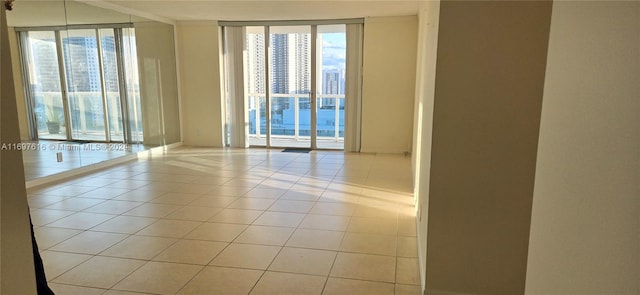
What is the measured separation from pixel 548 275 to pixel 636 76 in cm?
51

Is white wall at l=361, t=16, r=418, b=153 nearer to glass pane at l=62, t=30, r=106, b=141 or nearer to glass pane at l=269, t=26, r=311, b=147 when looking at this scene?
glass pane at l=269, t=26, r=311, b=147

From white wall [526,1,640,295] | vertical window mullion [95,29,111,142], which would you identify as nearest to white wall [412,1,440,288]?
white wall [526,1,640,295]

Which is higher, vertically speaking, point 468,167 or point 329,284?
point 468,167

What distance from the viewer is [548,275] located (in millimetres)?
893

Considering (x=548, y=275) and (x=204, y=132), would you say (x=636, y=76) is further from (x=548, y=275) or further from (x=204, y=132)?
(x=204, y=132)

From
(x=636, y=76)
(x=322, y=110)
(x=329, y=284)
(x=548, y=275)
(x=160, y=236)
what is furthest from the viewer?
(x=322, y=110)

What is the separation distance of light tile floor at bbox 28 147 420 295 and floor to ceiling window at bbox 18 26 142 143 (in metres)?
0.86

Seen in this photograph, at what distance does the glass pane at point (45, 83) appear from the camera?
189 inches

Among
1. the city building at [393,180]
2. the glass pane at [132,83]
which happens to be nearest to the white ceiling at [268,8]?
the city building at [393,180]

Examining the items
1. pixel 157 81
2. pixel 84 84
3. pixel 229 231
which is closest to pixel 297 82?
pixel 157 81

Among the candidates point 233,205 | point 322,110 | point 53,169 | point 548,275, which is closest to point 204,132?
point 322,110

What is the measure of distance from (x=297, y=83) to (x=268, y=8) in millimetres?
1919

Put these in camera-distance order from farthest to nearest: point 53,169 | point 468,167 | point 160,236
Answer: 1. point 53,169
2. point 160,236
3. point 468,167

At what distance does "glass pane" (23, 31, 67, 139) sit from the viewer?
4.79 metres
